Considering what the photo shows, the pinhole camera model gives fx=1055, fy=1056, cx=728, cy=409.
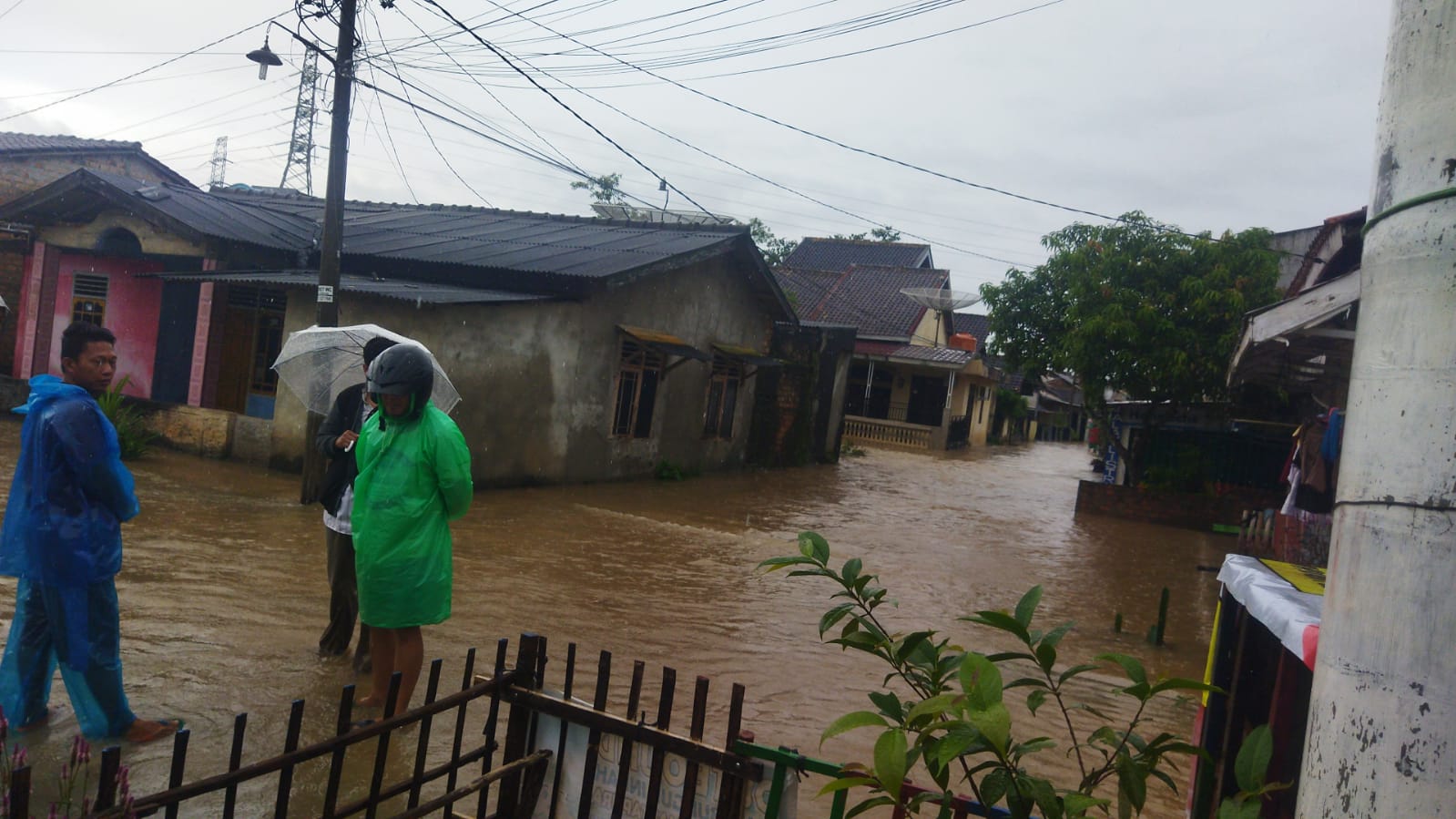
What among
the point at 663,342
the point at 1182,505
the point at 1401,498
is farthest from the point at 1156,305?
the point at 1401,498

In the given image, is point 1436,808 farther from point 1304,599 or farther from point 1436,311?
point 1304,599

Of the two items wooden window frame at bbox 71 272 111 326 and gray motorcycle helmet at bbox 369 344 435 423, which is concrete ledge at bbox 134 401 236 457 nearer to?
wooden window frame at bbox 71 272 111 326

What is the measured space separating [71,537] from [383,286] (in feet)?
32.7

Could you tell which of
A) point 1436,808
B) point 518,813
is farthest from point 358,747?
point 1436,808

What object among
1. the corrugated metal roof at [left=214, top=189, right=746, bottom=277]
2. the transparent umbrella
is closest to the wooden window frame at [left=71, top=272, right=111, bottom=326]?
the corrugated metal roof at [left=214, top=189, right=746, bottom=277]

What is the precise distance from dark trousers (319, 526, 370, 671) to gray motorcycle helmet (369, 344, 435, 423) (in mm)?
1321

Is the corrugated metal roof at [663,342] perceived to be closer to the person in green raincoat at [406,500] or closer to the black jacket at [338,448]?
the black jacket at [338,448]

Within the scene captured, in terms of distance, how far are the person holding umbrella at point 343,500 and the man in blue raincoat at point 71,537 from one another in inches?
52.0

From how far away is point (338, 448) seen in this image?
17.6ft

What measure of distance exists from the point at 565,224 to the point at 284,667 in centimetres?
1416

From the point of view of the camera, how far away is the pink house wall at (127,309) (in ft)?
54.4

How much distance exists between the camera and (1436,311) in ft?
5.40

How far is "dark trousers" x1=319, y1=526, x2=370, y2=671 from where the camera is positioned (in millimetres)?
5383

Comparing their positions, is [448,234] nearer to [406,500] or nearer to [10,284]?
[10,284]
